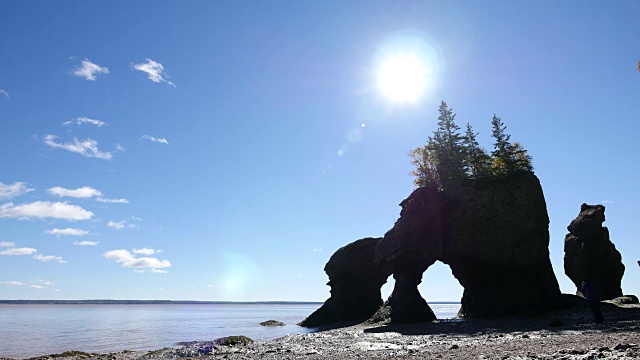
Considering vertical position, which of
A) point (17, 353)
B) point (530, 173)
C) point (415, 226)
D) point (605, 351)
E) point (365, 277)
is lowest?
point (17, 353)

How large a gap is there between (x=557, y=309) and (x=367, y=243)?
79.8 feet

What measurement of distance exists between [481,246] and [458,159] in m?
11.9

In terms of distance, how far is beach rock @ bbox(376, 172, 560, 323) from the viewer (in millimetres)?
35500

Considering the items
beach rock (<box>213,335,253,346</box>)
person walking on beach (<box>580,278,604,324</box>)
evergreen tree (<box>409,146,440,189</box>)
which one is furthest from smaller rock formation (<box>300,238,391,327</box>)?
person walking on beach (<box>580,278,604,324</box>)

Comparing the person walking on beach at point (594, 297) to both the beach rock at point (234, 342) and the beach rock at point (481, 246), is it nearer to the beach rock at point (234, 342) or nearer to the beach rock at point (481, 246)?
the beach rock at point (481, 246)

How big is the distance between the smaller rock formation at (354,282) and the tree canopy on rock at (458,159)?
11893 mm

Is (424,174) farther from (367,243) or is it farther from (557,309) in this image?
(557,309)

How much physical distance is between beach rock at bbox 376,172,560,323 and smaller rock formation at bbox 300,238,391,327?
12.3 m

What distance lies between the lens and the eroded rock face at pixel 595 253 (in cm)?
4218

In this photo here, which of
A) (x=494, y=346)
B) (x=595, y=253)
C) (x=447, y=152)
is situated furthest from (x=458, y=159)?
(x=494, y=346)

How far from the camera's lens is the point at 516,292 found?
117 ft

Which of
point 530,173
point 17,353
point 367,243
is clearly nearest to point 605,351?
point 530,173

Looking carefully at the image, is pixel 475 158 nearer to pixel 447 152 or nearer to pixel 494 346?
pixel 447 152

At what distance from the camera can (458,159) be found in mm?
45375
